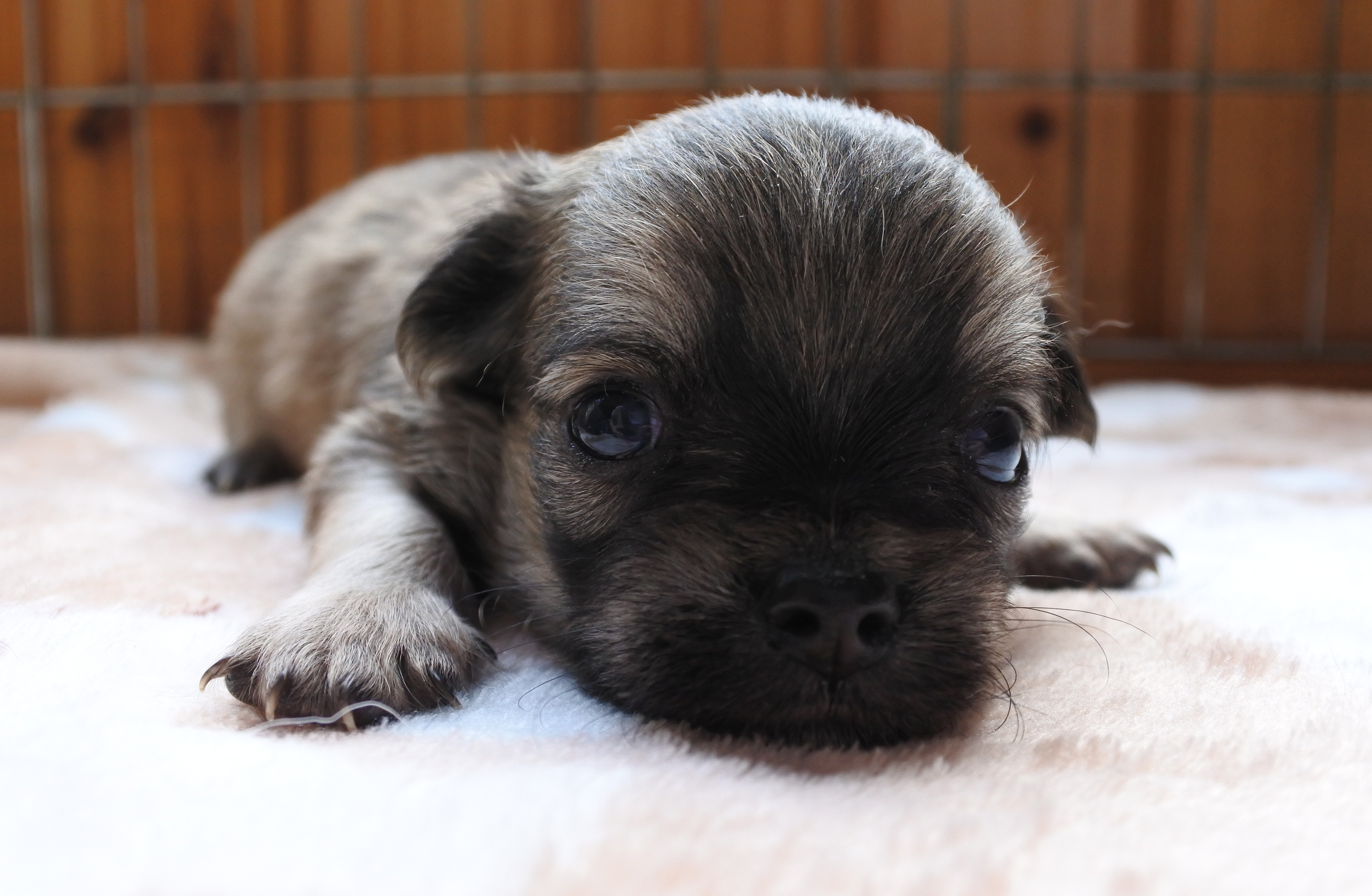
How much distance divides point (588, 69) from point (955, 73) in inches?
62.8

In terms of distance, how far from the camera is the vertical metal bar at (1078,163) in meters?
4.92

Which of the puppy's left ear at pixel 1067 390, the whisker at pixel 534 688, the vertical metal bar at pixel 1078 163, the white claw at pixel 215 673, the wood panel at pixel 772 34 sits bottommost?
the whisker at pixel 534 688

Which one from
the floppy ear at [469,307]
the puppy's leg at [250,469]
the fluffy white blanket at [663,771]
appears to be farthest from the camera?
the puppy's leg at [250,469]

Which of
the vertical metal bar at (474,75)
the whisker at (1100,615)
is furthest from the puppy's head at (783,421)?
the vertical metal bar at (474,75)

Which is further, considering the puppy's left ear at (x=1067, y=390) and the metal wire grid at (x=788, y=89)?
the metal wire grid at (x=788, y=89)

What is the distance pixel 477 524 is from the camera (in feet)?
7.13

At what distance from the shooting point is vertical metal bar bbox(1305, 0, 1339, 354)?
4.73m

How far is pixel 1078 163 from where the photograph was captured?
4969 millimetres

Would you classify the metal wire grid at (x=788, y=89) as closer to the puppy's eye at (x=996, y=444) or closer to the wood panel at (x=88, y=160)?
A: the wood panel at (x=88, y=160)

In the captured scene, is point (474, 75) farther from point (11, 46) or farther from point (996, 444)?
point (996, 444)

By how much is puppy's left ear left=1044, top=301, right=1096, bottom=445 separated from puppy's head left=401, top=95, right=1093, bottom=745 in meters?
0.10

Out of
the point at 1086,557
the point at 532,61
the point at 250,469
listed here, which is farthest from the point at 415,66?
the point at 1086,557

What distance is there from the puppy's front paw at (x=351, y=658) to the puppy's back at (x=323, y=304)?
102 centimetres

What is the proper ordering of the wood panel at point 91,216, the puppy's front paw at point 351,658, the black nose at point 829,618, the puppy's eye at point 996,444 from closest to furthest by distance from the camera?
the black nose at point 829,618 < the puppy's front paw at point 351,658 < the puppy's eye at point 996,444 < the wood panel at point 91,216
